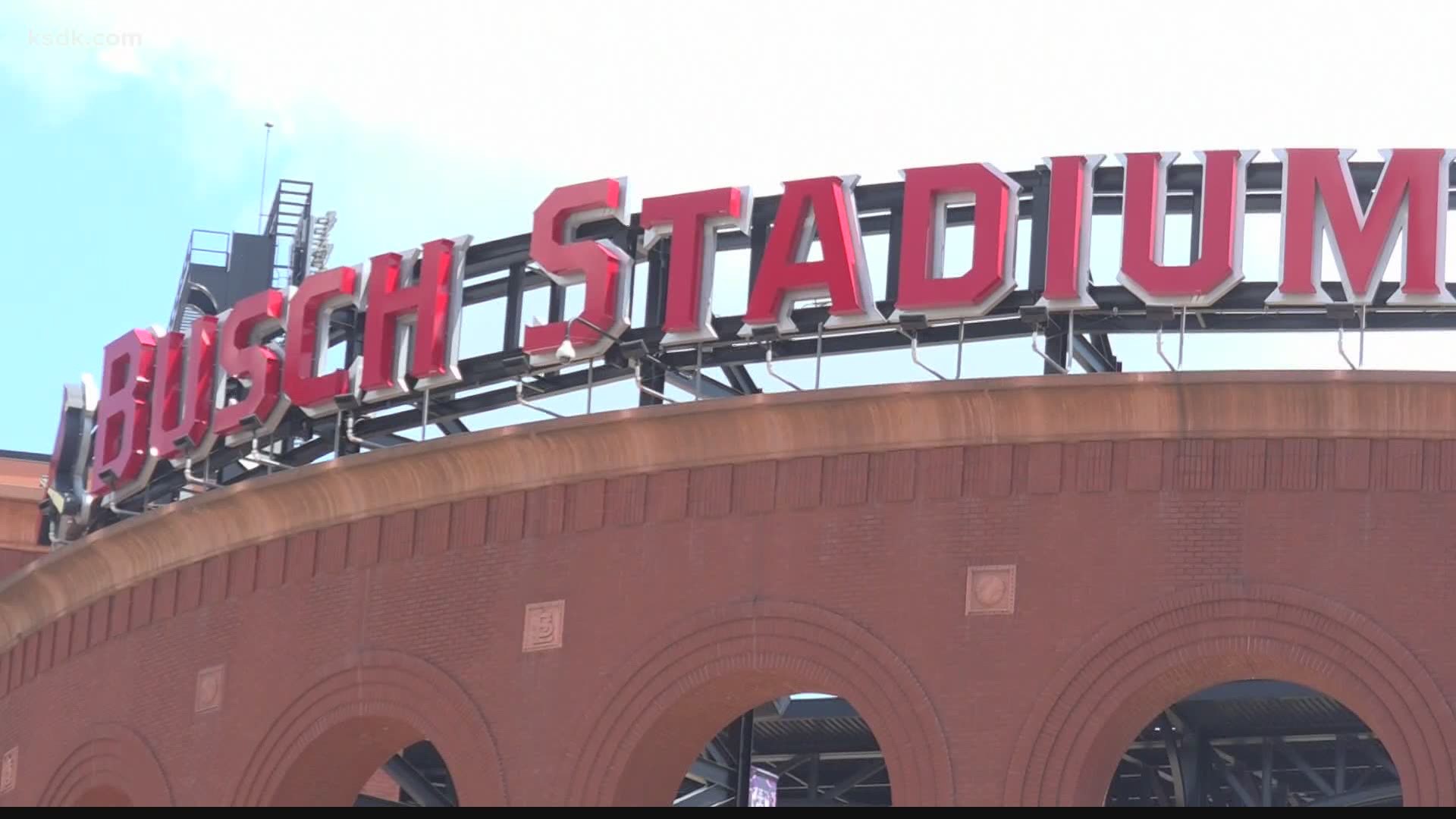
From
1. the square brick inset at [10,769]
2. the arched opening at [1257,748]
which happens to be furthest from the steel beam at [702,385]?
the square brick inset at [10,769]

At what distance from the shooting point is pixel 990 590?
1161 inches

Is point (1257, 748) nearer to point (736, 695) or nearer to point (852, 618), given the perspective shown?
point (736, 695)

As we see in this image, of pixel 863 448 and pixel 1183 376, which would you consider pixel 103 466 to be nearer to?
pixel 863 448

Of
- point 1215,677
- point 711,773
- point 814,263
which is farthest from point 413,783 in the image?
point 1215,677

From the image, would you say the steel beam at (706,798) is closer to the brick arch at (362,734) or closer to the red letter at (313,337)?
the brick arch at (362,734)

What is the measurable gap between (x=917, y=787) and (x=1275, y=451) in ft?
18.1

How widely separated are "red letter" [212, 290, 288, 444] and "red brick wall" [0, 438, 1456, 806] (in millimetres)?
1868

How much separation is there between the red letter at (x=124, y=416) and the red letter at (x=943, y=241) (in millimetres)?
12507

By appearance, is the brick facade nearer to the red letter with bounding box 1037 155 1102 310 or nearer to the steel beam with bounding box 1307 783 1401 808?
the red letter with bounding box 1037 155 1102 310

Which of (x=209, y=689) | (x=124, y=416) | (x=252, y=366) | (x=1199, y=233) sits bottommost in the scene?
(x=209, y=689)

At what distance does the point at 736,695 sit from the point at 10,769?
13594mm

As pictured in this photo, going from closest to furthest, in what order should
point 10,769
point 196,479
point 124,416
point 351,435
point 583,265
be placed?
point 583,265 → point 351,435 → point 196,479 → point 124,416 → point 10,769

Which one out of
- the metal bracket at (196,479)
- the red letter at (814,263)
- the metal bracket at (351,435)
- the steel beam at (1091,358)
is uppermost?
the red letter at (814,263)

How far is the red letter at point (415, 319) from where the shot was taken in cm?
3381
